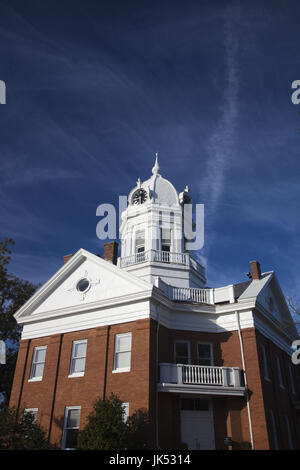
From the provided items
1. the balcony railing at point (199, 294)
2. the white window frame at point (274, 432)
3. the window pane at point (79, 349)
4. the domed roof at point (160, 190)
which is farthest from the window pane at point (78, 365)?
the domed roof at point (160, 190)

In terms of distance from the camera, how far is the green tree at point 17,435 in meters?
16.1

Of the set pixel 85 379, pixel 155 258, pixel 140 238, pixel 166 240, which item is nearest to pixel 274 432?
pixel 85 379

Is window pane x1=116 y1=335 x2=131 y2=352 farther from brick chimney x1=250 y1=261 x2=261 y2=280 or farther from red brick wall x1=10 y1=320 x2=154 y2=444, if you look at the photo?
brick chimney x1=250 y1=261 x2=261 y2=280

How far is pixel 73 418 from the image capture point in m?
19.8

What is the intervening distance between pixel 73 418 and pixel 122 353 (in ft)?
13.4

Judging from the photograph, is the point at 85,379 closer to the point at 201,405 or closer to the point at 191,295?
the point at 201,405

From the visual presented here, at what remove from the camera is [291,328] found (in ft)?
88.5

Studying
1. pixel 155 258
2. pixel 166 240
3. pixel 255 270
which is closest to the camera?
pixel 255 270

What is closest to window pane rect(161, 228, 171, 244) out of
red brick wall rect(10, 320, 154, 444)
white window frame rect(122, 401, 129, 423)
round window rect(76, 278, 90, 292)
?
round window rect(76, 278, 90, 292)

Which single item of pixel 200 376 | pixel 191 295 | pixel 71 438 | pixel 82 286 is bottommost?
pixel 71 438

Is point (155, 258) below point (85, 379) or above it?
above

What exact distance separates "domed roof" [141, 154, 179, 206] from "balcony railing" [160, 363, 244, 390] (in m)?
13.8

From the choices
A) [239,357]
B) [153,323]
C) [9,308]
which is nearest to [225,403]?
[239,357]
